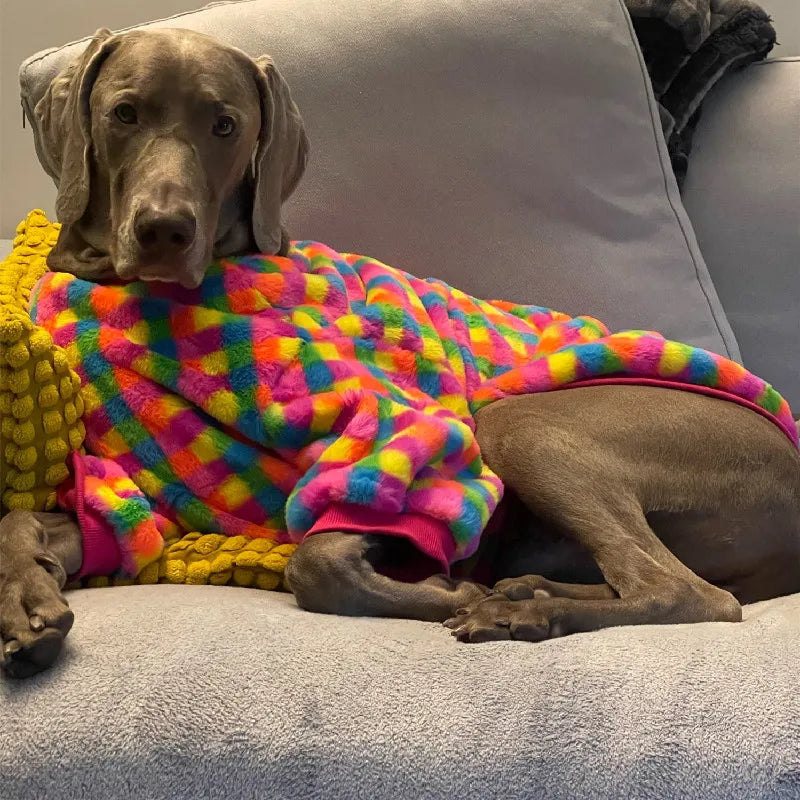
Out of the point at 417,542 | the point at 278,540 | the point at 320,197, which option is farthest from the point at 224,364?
the point at 320,197

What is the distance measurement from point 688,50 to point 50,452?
175 cm

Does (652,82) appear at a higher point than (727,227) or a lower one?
higher

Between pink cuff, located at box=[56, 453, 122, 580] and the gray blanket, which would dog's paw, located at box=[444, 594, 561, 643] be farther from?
the gray blanket

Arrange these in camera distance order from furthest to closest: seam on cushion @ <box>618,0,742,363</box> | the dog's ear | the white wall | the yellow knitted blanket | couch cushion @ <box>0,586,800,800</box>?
the white wall
seam on cushion @ <box>618,0,742,363</box>
the dog's ear
the yellow knitted blanket
couch cushion @ <box>0,586,800,800</box>

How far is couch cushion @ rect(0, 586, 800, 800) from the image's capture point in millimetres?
941

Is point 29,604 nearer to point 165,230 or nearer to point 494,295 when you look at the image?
point 165,230

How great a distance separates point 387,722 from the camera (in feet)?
3.21

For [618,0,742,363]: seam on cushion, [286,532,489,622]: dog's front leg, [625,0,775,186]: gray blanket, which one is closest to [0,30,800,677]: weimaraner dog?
[286,532,489,622]: dog's front leg

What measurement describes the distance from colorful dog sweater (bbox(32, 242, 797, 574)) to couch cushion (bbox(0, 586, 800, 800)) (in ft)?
1.11

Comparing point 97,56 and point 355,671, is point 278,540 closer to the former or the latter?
point 355,671

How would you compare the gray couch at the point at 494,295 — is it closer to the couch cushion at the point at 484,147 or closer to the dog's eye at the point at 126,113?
the couch cushion at the point at 484,147

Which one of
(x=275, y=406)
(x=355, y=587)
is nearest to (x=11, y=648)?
(x=355, y=587)

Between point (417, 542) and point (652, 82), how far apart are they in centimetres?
148

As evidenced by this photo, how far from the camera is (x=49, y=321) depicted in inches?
62.5
